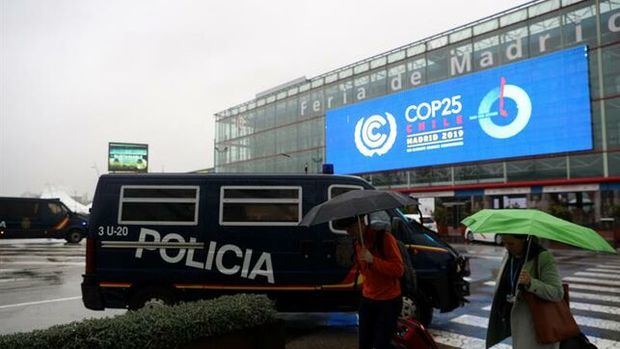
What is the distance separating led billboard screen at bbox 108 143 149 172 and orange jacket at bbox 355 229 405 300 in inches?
2331

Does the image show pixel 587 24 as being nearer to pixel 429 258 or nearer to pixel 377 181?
pixel 377 181

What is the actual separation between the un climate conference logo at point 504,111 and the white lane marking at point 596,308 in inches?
1222

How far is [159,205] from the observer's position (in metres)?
7.54

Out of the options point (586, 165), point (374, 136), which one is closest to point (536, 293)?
point (586, 165)

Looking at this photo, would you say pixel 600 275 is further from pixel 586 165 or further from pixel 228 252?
pixel 586 165

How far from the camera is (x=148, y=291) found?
748 cm

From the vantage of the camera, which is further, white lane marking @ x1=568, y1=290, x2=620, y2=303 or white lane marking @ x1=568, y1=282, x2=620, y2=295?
white lane marking @ x1=568, y1=282, x2=620, y2=295

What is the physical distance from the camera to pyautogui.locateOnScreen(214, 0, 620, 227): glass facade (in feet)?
112

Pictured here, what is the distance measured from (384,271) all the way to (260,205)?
3533 mm

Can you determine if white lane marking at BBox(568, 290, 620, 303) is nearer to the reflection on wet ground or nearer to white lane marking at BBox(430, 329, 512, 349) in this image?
white lane marking at BBox(430, 329, 512, 349)

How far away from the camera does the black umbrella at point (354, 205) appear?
438 centimetres

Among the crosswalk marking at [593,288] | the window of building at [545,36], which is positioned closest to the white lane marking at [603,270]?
the crosswalk marking at [593,288]

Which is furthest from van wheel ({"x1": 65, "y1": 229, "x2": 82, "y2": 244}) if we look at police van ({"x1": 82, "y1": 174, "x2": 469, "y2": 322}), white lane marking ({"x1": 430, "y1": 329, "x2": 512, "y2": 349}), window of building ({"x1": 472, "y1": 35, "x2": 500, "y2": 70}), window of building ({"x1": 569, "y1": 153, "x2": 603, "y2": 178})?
window of building ({"x1": 472, "y1": 35, "x2": 500, "y2": 70})

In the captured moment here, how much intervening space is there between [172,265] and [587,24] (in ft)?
123
